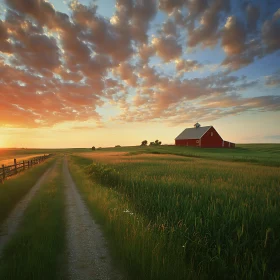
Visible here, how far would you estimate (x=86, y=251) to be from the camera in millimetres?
5461

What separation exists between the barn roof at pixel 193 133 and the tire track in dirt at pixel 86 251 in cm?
6766

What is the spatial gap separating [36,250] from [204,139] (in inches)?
2778

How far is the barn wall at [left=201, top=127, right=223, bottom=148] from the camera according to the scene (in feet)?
230

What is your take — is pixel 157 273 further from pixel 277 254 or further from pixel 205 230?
pixel 277 254

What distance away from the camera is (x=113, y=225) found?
23.1 feet

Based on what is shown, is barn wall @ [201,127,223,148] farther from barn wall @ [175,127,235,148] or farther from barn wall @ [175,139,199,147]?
barn wall @ [175,139,199,147]

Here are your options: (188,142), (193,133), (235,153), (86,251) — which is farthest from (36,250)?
(193,133)

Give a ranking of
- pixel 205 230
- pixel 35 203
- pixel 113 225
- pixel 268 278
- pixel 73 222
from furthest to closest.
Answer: pixel 35 203, pixel 73 222, pixel 113 225, pixel 205 230, pixel 268 278

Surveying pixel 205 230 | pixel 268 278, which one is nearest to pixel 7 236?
pixel 205 230

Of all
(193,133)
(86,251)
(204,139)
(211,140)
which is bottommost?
(86,251)

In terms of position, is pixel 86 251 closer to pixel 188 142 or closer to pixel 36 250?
pixel 36 250

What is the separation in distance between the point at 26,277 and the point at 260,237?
5736 mm

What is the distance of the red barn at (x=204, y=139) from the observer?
7034 cm

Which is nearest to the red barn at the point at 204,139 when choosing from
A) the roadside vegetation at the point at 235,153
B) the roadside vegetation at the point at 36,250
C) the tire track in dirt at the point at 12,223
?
the roadside vegetation at the point at 235,153
